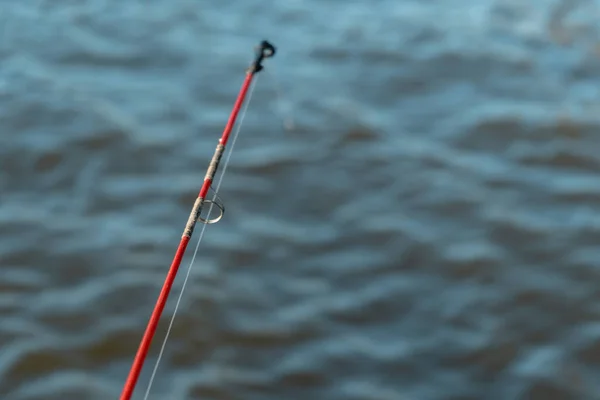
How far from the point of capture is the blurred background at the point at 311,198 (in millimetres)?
4441

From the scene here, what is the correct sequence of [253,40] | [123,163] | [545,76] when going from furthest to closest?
[253,40], [545,76], [123,163]

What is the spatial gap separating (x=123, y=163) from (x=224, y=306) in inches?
51.7

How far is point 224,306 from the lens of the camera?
15.4ft

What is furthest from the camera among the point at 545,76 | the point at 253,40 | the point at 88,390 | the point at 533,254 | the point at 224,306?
the point at 253,40

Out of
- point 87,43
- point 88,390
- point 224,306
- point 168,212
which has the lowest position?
point 88,390

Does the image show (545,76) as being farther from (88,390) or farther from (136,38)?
(88,390)

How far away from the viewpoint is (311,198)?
537cm

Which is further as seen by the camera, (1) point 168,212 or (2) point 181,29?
(2) point 181,29

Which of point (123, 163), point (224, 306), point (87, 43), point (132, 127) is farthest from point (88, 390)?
point (87, 43)

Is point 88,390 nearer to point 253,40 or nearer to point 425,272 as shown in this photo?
point 425,272

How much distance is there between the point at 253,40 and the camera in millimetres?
6719

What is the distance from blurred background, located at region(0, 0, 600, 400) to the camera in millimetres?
4441

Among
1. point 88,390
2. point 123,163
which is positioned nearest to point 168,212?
point 123,163

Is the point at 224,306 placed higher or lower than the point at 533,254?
lower
